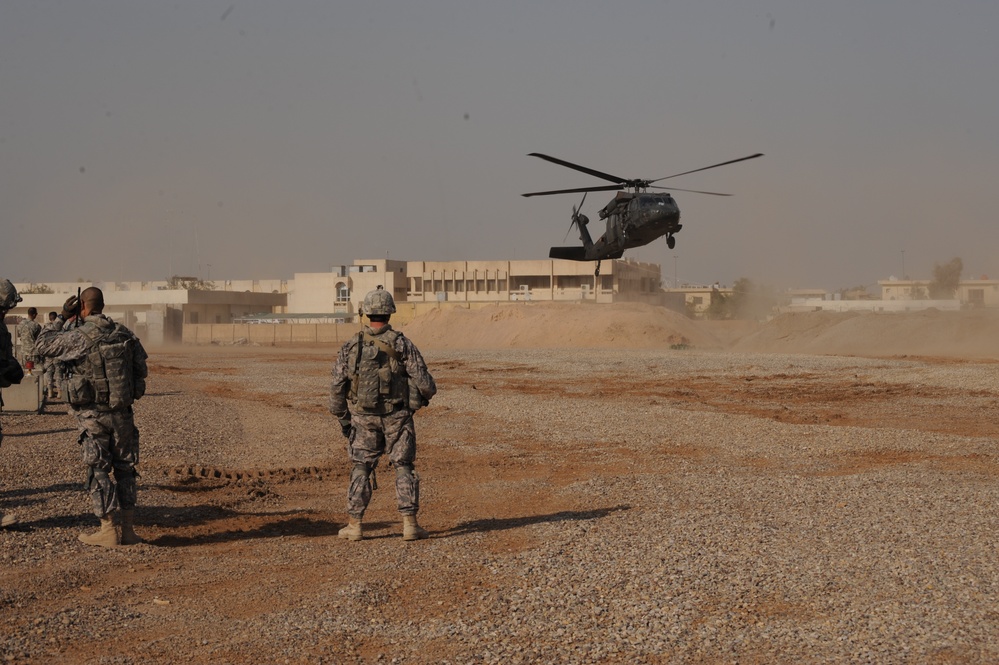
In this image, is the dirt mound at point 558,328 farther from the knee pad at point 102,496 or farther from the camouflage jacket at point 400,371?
the knee pad at point 102,496

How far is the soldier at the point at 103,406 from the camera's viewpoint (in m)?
7.92

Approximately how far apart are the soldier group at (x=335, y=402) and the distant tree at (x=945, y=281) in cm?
10457

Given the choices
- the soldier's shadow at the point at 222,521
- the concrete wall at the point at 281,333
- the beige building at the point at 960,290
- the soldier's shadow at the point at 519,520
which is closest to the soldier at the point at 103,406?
the soldier's shadow at the point at 222,521

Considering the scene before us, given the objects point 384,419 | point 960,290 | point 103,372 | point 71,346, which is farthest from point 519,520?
point 960,290

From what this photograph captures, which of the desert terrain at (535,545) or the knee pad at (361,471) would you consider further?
the knee pad at (361,471)

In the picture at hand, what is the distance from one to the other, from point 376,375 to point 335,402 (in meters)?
0.40

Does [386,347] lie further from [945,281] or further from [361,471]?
[945,281]

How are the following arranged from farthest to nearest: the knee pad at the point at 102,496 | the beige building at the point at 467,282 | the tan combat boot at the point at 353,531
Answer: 1. the beige building at the point at 467,282
2. the tan combat boot at the point at 353,531
3. the knee pad at the point at 102,496

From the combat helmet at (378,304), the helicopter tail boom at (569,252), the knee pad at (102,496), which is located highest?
the helicopter tail boom at (569,252)

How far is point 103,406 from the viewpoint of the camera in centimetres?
797

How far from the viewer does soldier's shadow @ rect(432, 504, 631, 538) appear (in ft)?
28.4

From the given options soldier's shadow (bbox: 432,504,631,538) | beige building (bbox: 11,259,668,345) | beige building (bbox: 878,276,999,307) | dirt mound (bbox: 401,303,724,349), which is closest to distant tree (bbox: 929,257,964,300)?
beige building (bbox: 878,276,999,307)

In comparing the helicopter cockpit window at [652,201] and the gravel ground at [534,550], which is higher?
the helicopter cockpit window at [652,201]

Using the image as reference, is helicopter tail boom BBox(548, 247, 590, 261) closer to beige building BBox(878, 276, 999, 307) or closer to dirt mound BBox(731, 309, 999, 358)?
dirt mound BBox(731, 309, 999, 358)
